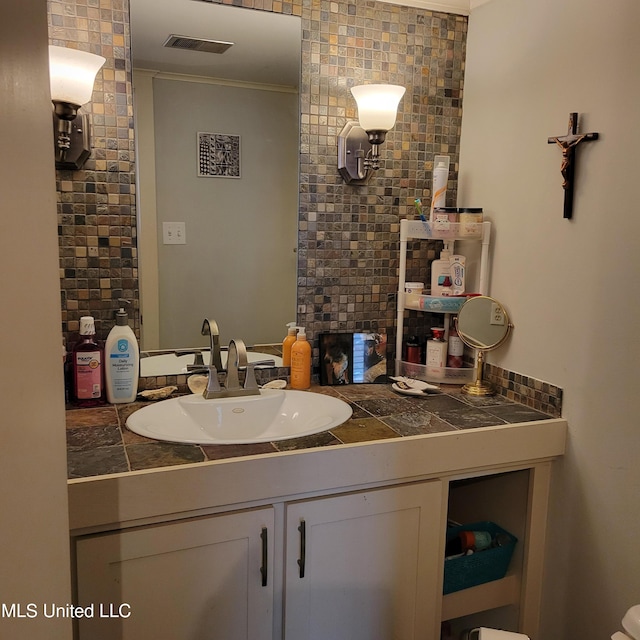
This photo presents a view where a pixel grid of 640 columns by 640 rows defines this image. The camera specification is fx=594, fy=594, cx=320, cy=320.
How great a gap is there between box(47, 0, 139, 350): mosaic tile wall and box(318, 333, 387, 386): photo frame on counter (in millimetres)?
614

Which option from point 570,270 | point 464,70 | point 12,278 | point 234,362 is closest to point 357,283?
point 234,362

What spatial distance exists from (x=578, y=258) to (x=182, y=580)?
48.1 inches

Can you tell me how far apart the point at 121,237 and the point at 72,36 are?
0.52 m

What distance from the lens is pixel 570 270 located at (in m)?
1.55

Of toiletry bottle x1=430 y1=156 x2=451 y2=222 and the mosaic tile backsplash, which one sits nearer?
the mosaic tile backsplash

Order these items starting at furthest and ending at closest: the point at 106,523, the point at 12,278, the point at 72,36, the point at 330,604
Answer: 1. the point at 72,36
2. the point at 330,604
3. the point at 106,523
4. the point at 12,278

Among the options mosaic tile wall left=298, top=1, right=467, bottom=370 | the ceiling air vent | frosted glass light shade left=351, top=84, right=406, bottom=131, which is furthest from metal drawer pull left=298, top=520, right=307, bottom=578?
the ceiling air vent

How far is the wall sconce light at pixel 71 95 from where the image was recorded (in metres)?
1.41

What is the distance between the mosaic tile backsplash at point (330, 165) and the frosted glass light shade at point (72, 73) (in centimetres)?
12

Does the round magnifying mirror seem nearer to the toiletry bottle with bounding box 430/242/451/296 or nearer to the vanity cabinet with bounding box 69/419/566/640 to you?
the toiletry bottle with bounding box 430/242/451/296

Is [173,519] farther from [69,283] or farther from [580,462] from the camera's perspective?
[580,462]

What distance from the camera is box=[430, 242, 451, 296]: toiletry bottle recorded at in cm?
189

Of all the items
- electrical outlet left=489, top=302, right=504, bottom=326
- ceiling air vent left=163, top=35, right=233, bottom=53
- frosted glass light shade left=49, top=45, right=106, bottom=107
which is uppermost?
ceiling air vent left=163, top=35, right=233, bottom=53

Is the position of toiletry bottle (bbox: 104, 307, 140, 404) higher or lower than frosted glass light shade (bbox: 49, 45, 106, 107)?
lower
